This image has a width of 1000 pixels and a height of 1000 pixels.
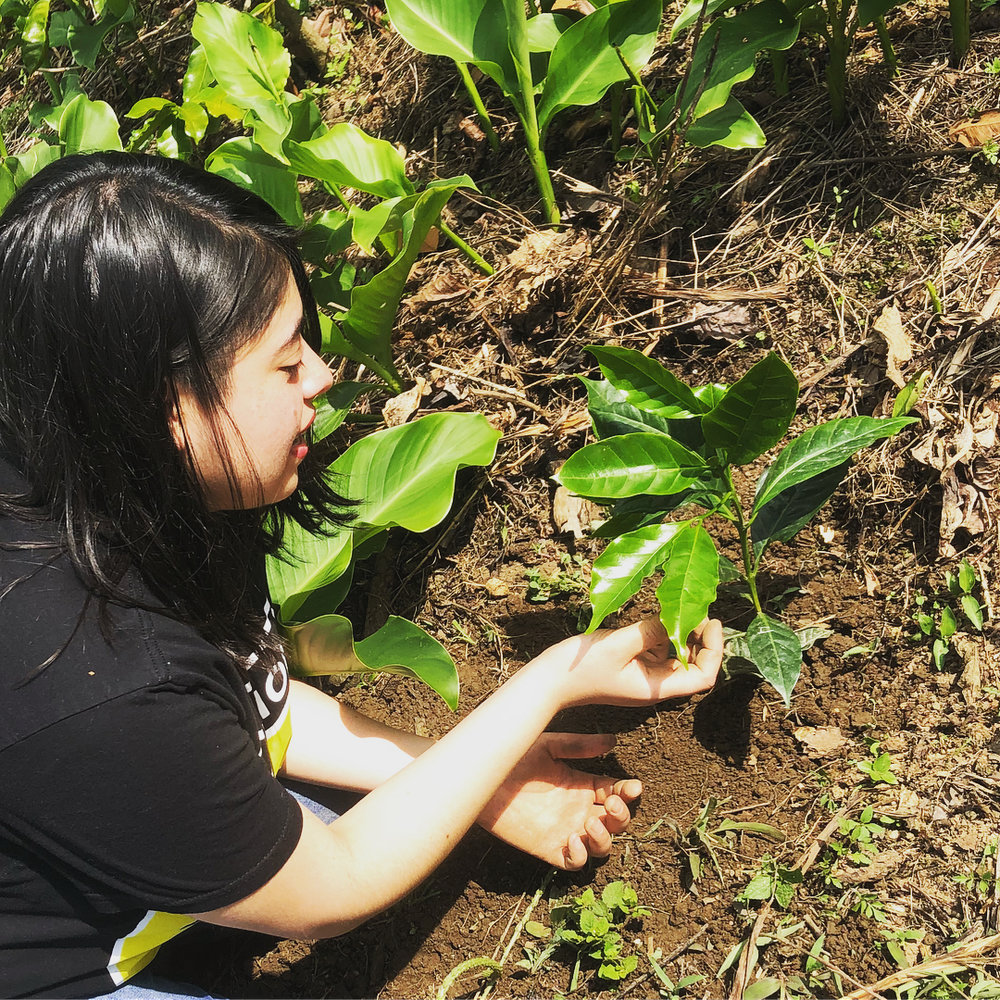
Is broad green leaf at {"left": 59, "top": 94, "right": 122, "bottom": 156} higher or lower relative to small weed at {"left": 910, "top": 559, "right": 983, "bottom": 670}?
higher

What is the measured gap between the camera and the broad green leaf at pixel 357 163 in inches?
78.7

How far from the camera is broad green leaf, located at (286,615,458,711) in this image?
1.54 meters

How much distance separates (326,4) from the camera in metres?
3.05

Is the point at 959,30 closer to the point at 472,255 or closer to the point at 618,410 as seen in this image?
the point at 472,255

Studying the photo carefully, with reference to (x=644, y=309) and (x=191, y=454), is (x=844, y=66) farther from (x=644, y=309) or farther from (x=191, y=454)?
(x=191, y=454)

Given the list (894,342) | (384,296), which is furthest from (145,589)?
(894,342)

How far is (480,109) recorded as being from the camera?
231cm

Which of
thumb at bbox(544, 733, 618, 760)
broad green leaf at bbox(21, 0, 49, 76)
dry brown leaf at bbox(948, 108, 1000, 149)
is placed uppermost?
broad green leaf at bbox(21, 0, 49, 76)

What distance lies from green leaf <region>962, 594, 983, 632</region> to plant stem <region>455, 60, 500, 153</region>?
152cm

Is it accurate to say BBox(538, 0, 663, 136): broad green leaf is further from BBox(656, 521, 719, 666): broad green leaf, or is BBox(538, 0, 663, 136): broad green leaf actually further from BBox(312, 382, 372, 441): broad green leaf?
BBox(656, 521, 719, 666): broad green leaf

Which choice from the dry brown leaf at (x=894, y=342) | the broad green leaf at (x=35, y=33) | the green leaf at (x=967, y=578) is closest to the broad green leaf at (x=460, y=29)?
the dry brown leaf at (x=894, y=342)

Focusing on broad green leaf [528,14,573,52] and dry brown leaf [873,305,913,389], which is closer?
dry brown leaf [873,305,913,389]

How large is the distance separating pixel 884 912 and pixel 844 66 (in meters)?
1.55

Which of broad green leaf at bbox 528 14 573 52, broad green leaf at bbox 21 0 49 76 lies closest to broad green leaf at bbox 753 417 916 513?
broad green leaf at bbox 528 14 573 52
